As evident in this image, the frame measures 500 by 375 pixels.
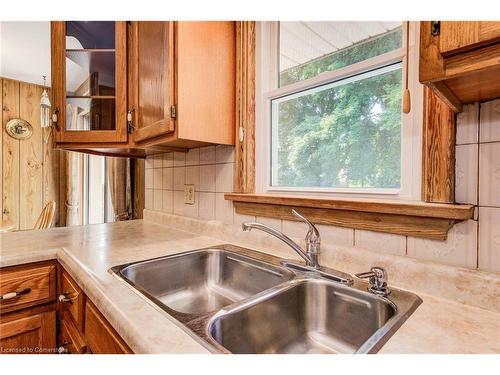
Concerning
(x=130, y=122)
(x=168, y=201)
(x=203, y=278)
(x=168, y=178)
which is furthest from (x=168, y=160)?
(x=203, y=278)

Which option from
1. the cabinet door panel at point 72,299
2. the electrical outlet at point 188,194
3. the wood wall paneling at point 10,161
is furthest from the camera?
the wood wall paneling at point 10,161

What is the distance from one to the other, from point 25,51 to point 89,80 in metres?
1.92

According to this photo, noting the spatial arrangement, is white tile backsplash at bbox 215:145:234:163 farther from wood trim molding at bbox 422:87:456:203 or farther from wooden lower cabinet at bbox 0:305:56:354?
wooden lower cabinet at bbox 0:305:56:354

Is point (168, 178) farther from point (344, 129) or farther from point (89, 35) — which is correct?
point (344, 129)

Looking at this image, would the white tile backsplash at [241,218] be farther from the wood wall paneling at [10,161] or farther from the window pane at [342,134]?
the wood wall paneling at [10,161]

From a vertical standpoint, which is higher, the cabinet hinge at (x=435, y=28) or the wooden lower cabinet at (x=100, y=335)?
the cabinet hinge at (x=435, y=28)

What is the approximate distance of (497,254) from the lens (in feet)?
2.13

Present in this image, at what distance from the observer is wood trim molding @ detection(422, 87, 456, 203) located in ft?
2.31

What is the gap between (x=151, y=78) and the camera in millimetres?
1256

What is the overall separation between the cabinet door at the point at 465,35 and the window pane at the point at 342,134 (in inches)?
20.3

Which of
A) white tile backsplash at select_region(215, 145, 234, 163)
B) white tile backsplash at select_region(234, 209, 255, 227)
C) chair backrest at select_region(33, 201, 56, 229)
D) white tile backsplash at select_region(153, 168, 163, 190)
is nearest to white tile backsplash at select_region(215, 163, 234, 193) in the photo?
white tile backsplash at select_region(215, 145, 234, 163)

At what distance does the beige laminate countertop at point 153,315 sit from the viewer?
19.4 inches

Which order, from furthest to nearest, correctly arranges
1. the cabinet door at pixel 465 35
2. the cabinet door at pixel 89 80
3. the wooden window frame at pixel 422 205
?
the cabinet door at pixel 89 80 < the wooden window frame at pixel 422 205 < the cabinet door at pixel 465 35

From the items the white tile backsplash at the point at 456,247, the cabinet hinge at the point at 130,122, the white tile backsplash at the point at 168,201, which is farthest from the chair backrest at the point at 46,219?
the white tile backsplash at the point at 456,247
